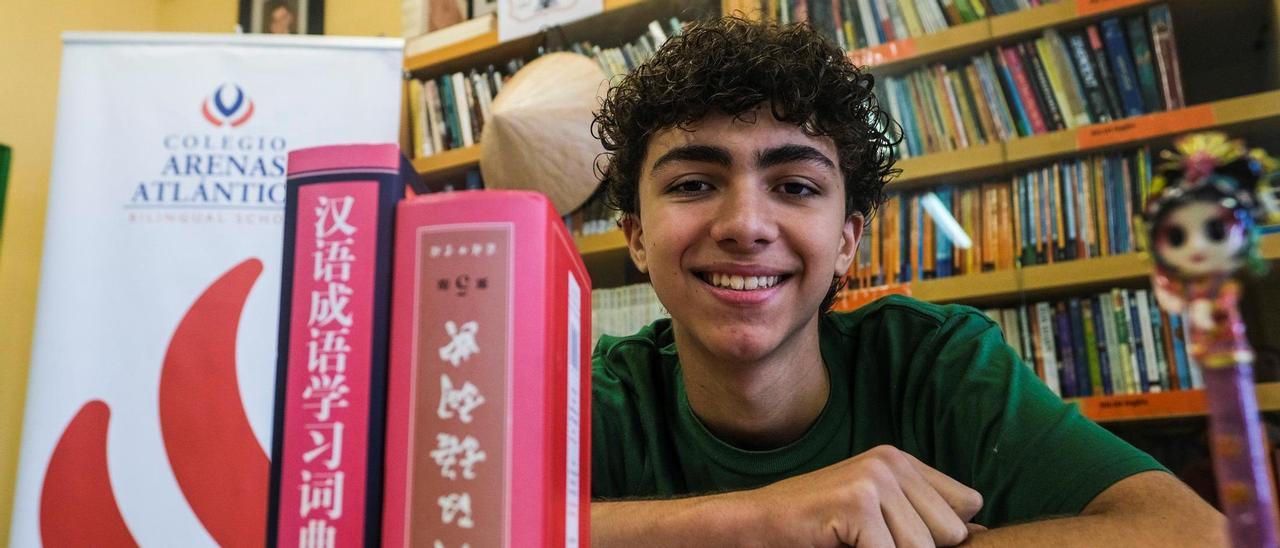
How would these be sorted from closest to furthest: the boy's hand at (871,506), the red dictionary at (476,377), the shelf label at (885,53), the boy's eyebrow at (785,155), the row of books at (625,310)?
the red dictionary at (476,377), the boy's hand at (871,506), the boy's eyebrow at (785,155), the shelf label at (885,53), the row of books at (625,310)

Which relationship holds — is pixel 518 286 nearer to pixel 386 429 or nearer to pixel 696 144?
pixel 386 429

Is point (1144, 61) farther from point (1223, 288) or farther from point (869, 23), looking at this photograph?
point (1223, 288)

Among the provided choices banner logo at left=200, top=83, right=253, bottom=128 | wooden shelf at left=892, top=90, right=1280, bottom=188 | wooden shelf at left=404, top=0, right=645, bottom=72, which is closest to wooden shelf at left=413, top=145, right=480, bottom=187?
wooden shelf at left=404, top=0, right=645, bottom=72

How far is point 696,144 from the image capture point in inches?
38.6

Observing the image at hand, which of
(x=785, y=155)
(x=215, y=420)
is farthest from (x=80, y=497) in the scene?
(x=785, y=155)

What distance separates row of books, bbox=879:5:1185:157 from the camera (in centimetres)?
162

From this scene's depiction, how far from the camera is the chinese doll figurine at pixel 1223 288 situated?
0.76 feet

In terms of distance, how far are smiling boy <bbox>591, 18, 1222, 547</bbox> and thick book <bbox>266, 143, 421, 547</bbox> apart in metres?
0.37

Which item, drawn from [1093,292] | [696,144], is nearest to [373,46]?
[696,144]

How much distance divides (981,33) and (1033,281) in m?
0.49

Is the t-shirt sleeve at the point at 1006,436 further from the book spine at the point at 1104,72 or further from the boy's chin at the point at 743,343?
the book spine at the point at 1104,72

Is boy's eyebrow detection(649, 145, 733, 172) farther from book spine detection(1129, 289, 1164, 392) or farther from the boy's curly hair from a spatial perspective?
book spine detection(1129, 289, 1164, 392)

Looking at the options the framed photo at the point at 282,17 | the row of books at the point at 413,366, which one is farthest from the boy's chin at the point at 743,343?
the framed photo at the point at 282,17

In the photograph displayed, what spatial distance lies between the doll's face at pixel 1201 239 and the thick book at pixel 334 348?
33 centimetres
